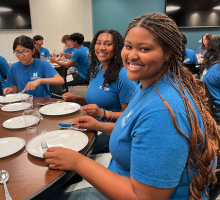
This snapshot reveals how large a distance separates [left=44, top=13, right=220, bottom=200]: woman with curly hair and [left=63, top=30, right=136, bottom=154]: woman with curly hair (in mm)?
740

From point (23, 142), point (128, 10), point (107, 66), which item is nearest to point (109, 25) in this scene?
point (128, 10)

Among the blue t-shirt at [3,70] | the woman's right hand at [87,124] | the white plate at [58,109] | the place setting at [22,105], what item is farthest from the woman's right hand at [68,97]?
the blue t-shirt at [3,70]

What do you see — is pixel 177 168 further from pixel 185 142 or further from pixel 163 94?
pixel 163 94

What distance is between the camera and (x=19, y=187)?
751 mm

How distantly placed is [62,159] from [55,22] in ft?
21.2

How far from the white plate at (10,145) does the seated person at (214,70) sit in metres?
2.40

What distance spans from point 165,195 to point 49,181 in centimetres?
45

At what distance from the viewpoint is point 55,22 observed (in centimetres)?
643

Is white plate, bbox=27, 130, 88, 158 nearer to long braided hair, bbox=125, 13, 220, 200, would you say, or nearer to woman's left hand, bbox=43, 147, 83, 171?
woman's left hand, bbox=43, 147, 83, 171

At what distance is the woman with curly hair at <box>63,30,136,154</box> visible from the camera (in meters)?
1.57

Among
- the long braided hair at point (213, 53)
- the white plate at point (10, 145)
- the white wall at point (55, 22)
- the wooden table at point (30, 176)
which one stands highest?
the white wall at point (55, 22)

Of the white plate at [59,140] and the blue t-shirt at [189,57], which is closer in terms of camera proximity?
the white plate at [59,140]

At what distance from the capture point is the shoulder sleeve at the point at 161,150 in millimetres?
592

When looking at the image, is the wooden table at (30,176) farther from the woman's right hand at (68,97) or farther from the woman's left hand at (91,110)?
the woman's right hand at (68,97)
